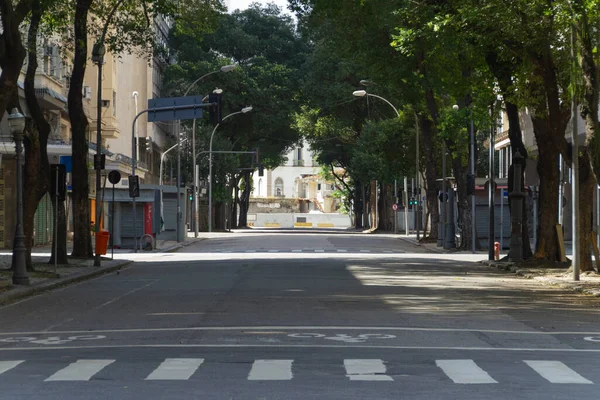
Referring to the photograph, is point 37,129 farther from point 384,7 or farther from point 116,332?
point 116,332

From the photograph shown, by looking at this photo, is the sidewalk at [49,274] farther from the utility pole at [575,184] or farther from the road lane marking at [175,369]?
the utility pole at [575,184]

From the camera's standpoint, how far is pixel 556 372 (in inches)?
464

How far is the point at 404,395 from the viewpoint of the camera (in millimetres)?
10047

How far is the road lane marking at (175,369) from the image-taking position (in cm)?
1120

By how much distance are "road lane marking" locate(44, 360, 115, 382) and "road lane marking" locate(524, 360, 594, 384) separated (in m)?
4.03

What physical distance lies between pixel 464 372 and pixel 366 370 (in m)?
0.89

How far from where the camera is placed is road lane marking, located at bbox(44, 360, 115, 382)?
36.7 ft

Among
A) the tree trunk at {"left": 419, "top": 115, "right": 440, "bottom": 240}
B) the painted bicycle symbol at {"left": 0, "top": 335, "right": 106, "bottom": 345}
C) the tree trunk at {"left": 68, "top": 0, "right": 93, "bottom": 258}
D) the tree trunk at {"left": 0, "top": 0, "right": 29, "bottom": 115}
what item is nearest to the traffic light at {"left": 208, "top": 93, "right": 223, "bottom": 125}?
the tree trunk at {"left": 68, "top": 0, "right": 93, "bottom": 258}

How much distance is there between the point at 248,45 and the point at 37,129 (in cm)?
6547

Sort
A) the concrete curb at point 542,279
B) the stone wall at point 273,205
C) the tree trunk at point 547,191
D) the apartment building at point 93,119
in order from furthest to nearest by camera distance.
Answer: the stone wall at point 273,205
the apartment building at point 93,119
the tree trunk at point 547,191
the concrete curb at point 542,279

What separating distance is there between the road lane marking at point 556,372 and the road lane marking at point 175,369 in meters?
3.17

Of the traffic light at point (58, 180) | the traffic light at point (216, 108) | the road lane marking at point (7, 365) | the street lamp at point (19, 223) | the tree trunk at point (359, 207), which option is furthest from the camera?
the tree trunk at point (359, 207)

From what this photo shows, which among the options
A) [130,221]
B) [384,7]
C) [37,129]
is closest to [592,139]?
[384,7]

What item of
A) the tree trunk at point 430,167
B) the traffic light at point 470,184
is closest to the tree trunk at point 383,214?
the tree trunk at point 430,167
